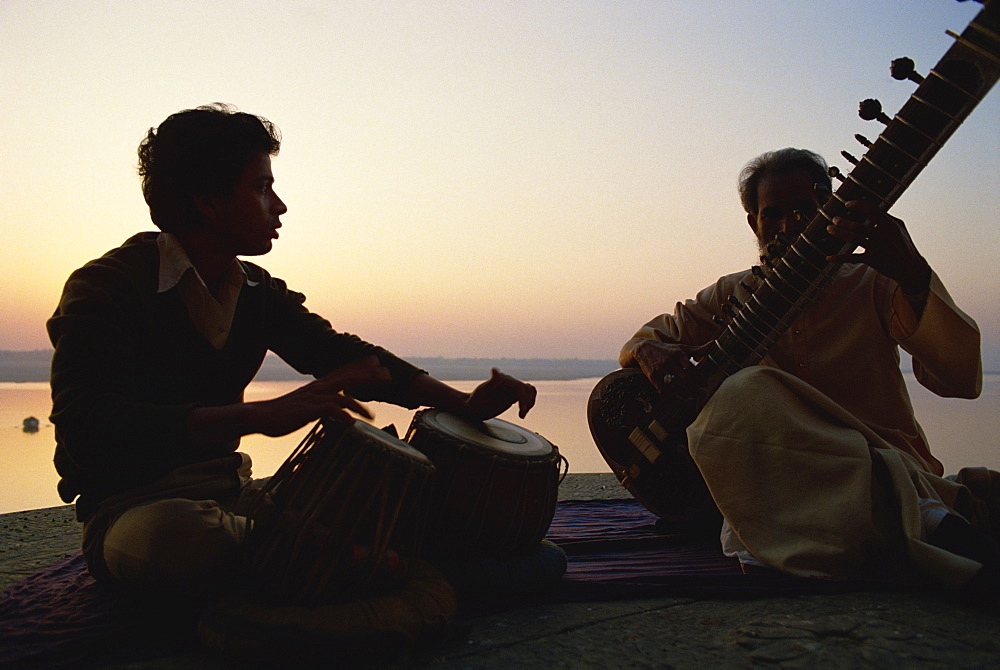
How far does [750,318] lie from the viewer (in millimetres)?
2270

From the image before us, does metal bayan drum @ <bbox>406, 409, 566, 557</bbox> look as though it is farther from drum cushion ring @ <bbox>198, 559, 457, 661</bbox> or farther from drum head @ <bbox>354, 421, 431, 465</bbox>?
drum cushion ring @ <bbox>198, 559, 457, 661</bbox>

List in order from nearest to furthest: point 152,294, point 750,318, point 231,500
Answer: point 152,294, point 231,500, point 750,318

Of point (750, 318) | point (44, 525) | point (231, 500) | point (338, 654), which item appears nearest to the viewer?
point (338, 654)

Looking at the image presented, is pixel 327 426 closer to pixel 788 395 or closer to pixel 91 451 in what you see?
pixel 91 451

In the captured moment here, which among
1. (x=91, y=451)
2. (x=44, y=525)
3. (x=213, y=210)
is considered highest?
(x=213, y=210)

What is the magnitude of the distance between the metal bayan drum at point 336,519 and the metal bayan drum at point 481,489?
248mm

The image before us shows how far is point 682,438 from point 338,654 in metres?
1.45

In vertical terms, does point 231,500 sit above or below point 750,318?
below

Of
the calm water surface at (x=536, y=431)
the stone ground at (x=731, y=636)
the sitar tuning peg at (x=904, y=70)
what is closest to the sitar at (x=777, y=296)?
the sitar tuning peg at (x=904, y=70)

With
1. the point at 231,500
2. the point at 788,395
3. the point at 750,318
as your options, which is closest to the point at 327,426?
the point at 231,500

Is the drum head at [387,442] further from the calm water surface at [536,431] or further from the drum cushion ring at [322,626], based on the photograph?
the calm water surface at [536,431]

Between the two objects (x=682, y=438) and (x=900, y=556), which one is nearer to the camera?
(x=900, y=556)

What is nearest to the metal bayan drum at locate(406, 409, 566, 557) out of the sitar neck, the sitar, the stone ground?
the stone ground

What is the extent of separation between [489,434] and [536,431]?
9.71 feet
